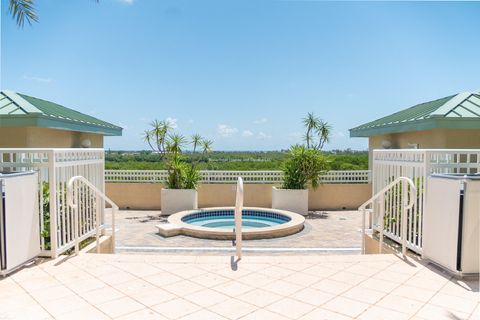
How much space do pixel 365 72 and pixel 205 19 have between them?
8117 mm

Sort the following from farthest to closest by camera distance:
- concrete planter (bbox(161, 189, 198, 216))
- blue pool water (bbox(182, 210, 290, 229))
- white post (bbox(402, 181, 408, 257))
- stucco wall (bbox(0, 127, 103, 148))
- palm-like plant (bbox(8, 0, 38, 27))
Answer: concrete planter (bbox(161, 189, 198, 216)), blue pool water (bbox(182, 210, 290, 229)), stucco wall (bbox(0, 127, 103, 148)), palm-like plant (bbox(8, 0, 38, 27)), white post (bbox(402, 181, 408, 257))

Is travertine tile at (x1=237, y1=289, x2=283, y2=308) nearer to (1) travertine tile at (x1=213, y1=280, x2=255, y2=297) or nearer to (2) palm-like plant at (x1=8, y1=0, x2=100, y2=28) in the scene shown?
(1) travertine tile at (x1=213, y1=280, x2=255, y2=297)

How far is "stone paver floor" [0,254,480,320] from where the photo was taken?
9.44 ft

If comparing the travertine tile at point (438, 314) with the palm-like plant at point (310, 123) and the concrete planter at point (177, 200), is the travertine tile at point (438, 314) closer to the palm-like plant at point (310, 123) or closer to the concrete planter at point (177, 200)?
the concrete planter at point (177, 200)

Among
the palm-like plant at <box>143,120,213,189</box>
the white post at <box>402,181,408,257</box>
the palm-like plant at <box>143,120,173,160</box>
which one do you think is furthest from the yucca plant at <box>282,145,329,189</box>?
the white post at <box>402,181,408,257</box>

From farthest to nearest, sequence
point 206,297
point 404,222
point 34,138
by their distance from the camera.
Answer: point 34,138
point 404,222
point 206,297

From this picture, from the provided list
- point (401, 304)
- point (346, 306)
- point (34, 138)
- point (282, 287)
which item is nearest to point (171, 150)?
point (34, 138)

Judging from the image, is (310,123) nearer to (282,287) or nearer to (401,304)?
(282,287)

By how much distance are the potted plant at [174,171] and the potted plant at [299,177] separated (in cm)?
304

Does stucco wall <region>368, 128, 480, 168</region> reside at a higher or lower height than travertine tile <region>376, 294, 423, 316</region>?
higher

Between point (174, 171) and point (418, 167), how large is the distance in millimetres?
8561

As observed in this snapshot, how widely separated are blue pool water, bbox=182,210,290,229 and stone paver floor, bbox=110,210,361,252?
0.97m

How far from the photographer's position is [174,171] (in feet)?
37.7

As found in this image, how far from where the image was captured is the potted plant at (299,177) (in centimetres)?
1140
